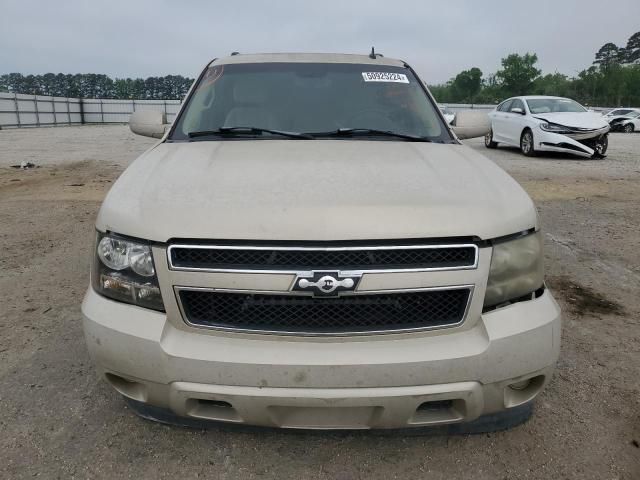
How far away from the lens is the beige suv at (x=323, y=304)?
167cm

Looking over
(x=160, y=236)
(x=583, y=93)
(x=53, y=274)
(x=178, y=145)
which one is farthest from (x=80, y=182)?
(x=583, y=93)

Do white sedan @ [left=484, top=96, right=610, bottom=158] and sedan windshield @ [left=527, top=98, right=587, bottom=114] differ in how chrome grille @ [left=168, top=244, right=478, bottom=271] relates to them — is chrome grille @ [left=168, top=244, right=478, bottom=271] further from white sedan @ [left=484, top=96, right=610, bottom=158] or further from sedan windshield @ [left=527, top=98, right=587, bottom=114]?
sedan windshield @ [left=527, top=98, right=587, bottom=114]

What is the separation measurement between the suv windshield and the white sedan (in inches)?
388

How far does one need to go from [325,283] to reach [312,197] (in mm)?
341

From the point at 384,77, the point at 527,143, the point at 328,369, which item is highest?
the point at 384,77

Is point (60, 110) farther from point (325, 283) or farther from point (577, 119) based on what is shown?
point (325, 283)

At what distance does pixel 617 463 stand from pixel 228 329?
1652 mm

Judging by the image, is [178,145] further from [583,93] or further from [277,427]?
[583,93]

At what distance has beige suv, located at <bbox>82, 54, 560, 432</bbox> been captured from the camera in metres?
1.67

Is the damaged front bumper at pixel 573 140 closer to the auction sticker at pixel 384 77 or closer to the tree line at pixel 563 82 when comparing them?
the auction sticker at pixel 384 77

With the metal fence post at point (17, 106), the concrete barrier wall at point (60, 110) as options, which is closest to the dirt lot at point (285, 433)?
the concrete barrier wall at point (60, 110)

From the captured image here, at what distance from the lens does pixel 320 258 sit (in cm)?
168

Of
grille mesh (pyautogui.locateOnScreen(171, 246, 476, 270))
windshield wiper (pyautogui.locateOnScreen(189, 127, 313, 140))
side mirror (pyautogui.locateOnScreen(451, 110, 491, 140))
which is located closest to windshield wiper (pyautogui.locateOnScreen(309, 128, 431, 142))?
windshield wiper (pyautogui.locateOnScreen(189, 127, 313, 140))

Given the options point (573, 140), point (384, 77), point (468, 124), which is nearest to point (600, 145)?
point (573, 140)
